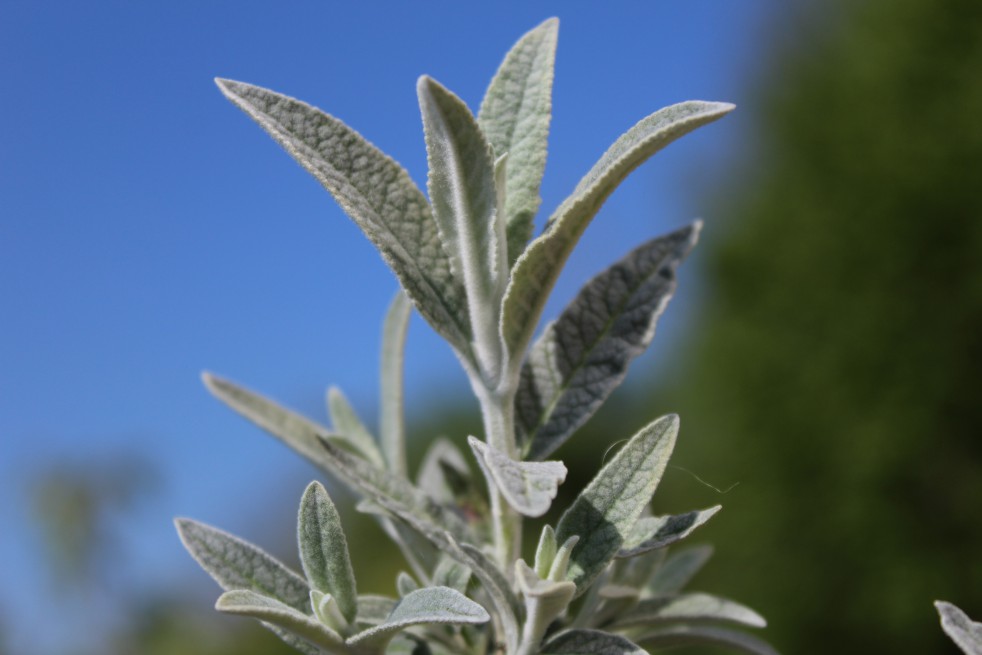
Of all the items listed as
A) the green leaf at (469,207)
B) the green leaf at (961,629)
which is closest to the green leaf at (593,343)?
the green leaf at (469,207)

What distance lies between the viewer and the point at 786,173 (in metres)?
8.85

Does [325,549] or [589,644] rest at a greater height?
[325,549]

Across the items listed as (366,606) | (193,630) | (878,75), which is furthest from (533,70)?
(193,630)

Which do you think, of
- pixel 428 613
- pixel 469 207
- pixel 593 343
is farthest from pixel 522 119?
pixel 428 613

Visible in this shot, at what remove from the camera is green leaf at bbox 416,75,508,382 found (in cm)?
74

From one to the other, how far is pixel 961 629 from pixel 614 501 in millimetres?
275

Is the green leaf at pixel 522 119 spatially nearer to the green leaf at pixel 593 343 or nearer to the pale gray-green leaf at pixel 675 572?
the green leaf at pixel 593 343

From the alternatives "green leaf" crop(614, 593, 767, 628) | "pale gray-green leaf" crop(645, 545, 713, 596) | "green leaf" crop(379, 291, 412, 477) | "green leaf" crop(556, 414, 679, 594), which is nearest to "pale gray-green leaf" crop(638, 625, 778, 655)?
"green leaf" crop(614, 593, 767, 628)

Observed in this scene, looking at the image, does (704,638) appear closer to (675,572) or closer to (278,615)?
(675,572)

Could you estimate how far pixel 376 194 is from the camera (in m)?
0.81

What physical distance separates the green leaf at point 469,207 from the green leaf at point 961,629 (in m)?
0.41

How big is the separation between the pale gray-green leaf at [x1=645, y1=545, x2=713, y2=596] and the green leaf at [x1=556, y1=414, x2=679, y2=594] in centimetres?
34

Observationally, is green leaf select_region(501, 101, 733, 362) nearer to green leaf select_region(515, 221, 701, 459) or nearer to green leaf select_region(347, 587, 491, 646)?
green leaf select_region(515, 221, 701, 459)

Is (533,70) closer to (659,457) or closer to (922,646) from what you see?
(659,457)
